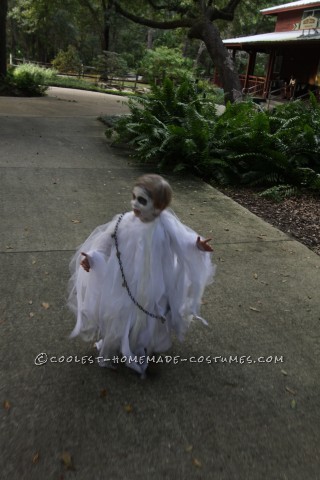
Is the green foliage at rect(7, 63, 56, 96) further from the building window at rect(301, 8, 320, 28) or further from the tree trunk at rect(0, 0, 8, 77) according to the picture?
the building window at rect(301, 8, 320, 28)

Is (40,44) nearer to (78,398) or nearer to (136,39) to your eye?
(136,39)

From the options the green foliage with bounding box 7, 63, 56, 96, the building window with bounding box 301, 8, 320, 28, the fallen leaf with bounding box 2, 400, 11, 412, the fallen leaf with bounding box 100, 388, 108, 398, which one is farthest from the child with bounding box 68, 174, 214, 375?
the building window with bounding box 301, 8, 320, 28

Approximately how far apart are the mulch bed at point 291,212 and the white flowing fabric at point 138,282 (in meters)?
2.84

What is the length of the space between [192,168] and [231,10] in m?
13.0

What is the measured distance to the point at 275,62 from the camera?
27609 millimetres

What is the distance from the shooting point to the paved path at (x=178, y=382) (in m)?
2.22

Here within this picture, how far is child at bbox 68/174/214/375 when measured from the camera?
2580 mm

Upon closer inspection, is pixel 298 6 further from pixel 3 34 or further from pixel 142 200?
pixel 142 200

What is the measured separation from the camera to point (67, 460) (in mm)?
2164

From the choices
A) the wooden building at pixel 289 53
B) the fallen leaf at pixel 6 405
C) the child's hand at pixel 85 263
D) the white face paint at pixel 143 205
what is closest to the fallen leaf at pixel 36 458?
the fallen leaf at pixel 6 405

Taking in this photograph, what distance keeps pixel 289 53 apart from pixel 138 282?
1105 inches

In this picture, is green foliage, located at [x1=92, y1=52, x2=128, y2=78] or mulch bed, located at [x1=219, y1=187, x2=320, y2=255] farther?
green foliage, located at [x1=92, y1=52, x2=128, y2=78]

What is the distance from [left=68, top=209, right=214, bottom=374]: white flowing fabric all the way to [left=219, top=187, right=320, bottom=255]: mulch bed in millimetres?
2837

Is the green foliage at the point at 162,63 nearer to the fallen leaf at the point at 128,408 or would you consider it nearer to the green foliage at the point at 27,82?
the green foliage at the point at 27,82
